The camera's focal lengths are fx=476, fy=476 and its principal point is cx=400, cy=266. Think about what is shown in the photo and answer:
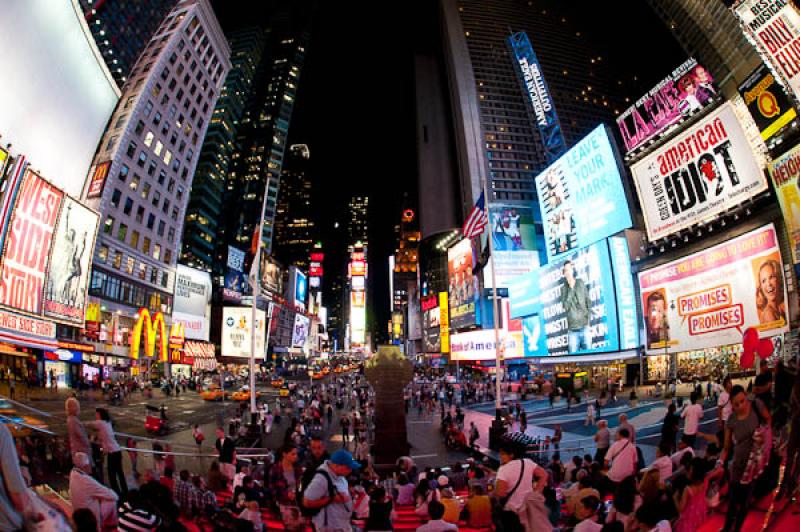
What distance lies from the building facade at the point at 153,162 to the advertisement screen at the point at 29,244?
1681 cm

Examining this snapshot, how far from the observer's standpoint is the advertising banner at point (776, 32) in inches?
810

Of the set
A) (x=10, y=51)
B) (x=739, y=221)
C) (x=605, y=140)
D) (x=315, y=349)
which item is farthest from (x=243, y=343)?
(x=315, y=349)

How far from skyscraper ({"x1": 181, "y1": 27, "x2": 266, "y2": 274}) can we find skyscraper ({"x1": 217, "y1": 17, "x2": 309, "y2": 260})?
12.1 feet

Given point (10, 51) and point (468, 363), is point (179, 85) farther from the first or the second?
point (468, 363)

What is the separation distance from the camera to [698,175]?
29297mm

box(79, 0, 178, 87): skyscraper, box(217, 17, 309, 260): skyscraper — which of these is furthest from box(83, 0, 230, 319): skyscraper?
box(217, 17, 309, 260): skyscraper

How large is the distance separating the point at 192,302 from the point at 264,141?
83205 millimetres

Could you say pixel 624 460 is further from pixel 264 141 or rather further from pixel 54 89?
pixel 264 141

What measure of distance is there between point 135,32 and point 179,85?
61.3 meters

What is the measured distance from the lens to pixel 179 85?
58344 millimetres

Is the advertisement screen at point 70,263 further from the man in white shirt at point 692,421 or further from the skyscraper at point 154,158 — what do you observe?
the man in white shirt at point 692,421

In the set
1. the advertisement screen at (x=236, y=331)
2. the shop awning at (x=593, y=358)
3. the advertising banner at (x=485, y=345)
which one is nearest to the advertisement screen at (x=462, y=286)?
the advertising banner at (x=485, y=345)

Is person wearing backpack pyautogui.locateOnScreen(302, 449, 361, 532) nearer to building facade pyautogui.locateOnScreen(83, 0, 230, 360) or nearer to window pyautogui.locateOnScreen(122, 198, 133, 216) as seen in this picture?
building facade pyautogui.locateOnScreen(83, 0, 230, 360)

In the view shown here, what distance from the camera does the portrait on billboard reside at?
82.0 feet
